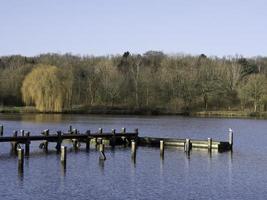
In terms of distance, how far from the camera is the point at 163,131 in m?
65.5

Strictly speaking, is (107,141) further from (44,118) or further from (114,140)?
(44,118)

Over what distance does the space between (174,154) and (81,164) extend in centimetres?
942

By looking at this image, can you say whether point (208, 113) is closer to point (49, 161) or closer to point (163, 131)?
point (163, 131)

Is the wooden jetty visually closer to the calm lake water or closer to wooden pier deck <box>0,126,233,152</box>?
wooden pier deck <box>0,126,233,152</box>

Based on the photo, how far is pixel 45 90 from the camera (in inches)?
3708

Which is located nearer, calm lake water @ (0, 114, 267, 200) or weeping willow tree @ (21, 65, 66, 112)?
calm lake water @ (0, 114, 267, 200)

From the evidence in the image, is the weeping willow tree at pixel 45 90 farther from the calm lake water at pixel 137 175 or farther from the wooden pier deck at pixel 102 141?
the calm lake water at pixel 137 175

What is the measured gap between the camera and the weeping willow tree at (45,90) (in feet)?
311

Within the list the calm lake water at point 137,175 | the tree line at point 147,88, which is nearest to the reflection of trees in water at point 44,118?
the tree line at point 147,88

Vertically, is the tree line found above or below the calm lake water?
above

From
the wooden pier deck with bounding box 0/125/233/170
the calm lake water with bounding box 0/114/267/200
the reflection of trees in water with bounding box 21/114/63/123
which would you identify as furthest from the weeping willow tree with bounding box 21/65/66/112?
the calm lake water with bounding box 0/114/267/200

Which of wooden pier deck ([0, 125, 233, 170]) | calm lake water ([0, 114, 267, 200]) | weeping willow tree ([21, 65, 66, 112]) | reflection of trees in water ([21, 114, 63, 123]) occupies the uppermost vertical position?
weeping willow tree ([21, 65, 66, 112])

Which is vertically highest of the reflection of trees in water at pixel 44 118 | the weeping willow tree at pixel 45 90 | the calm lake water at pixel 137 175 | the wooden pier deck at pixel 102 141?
the weeping willow tree at pixel 45 90

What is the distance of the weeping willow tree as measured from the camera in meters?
94.8
